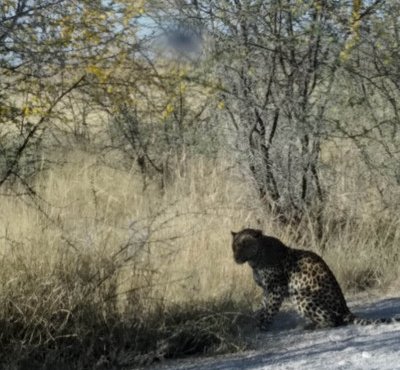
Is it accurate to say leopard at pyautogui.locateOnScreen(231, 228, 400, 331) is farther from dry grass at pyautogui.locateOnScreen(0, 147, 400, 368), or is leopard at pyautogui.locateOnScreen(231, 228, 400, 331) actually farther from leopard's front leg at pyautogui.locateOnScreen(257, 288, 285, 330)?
dry grass at pyautogui.locateOnScreen(0, 147, 400, 368)

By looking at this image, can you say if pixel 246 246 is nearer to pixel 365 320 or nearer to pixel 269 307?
pixel 269 307

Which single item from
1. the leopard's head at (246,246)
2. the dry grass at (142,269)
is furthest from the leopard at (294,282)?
the dry grass at (142,269)

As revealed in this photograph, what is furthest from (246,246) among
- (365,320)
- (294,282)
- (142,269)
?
(365,320)

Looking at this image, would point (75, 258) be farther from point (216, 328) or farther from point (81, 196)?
point (81, 196)

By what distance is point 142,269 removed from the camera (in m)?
7.50

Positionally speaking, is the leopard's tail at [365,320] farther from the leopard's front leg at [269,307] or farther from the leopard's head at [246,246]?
the leopard's head at [246,246]

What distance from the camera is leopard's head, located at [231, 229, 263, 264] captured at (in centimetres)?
790

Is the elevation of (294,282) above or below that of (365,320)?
above

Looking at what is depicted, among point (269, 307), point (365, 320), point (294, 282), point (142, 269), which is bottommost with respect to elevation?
point (365, 320)

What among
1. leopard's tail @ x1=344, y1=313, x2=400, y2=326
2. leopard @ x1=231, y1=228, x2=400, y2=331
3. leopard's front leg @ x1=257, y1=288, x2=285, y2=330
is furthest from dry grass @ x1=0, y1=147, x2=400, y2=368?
leopard's tail @ x1=344, y1=313, x2=400, y2=326

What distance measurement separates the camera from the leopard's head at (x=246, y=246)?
25.9 ft

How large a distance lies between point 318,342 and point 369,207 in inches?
173

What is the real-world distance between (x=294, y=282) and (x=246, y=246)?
550 mm

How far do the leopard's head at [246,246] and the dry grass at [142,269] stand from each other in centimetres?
41
